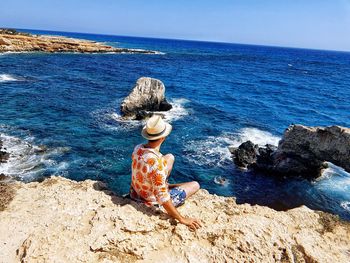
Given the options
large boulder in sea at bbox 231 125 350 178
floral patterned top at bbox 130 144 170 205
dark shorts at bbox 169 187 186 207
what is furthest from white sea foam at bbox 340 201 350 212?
floral patterned top at bbox 130 144 170 205

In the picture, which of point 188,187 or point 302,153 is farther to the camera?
point 302,153

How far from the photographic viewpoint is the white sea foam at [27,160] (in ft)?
54.0

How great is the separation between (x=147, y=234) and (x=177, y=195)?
122 cm

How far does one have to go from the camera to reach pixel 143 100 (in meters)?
29.6

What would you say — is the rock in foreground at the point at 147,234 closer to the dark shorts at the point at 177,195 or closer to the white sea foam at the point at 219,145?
the dark shorts at the point at 177,195

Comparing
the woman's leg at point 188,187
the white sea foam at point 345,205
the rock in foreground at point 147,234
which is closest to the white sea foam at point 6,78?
the rock in foreground at point 147,234

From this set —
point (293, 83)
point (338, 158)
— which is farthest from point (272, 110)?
point (293, 83)

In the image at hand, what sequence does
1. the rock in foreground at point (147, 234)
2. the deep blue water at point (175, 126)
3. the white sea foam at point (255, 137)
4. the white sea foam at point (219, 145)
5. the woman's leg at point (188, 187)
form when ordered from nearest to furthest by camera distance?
the rock in foreground at point (147, 234)
the woman's leg at point (188, 187)
the deep blue water at point (175, 126)
the white sea foam at point (219, 145)
the white sea foam at point (255, 137)

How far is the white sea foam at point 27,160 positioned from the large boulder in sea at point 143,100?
9.53m

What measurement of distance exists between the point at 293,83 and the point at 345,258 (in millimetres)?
59507

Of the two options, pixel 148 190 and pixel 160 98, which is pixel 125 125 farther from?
pixel 148 190

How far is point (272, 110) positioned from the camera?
37062mm

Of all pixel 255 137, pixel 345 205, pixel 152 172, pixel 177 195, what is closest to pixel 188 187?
pixel 177 195

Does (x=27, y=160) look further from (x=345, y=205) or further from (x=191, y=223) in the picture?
(x=345, y=205)
